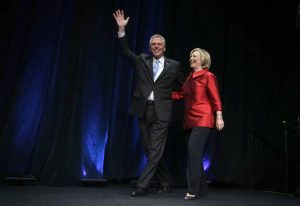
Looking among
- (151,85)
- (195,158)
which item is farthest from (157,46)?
(195,158)

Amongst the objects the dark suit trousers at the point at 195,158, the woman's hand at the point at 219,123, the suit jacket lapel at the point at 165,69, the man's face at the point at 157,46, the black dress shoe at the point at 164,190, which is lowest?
the black dress shoe at the point at 164,190

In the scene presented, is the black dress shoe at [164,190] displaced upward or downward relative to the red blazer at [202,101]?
downward

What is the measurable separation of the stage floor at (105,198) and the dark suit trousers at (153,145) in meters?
0.15

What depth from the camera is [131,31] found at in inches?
172

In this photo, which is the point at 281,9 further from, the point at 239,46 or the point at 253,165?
the point at 253,165

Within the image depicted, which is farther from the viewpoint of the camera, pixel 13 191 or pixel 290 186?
pixel 290 186

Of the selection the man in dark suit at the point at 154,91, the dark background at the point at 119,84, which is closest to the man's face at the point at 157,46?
the man in dark suit at the point at 154,91

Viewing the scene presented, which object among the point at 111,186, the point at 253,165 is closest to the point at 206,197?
the point at 111,186

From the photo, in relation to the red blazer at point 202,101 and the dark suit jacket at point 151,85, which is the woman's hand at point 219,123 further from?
the dark suit jacket at point 151,85

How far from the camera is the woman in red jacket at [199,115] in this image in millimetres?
3148

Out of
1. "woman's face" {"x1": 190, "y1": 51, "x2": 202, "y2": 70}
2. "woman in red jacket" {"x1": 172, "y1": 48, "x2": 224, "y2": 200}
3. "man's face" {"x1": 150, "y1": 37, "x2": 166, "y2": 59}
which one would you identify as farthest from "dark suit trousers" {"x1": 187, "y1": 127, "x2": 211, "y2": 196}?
"man's face" {"x1": 150, "y1": 37, "x2": 166, "y2": 59}

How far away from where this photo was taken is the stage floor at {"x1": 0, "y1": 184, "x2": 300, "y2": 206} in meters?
2.77

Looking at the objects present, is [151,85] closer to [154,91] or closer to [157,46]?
[154,91]

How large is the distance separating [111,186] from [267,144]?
2004mm
